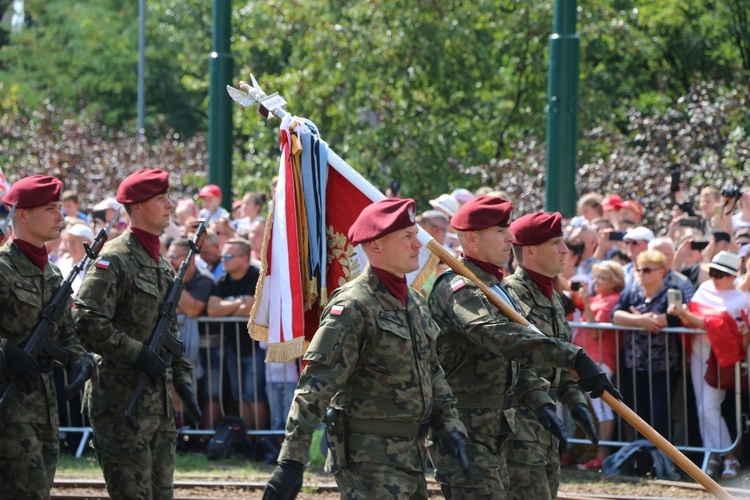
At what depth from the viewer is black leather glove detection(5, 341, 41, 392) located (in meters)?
6.81

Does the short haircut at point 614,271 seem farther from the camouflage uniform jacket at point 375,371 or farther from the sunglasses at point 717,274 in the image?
the camouflage uniform jacket at point 375,371

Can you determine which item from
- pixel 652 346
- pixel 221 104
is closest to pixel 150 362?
pixel 652 346

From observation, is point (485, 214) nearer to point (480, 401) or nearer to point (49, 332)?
point (480, 401)

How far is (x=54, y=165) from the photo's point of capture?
2288 cm

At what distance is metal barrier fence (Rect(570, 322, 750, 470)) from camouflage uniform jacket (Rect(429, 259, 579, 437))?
371cm

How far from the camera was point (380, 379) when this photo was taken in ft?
18.8

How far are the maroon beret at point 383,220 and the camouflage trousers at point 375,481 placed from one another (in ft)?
3.26

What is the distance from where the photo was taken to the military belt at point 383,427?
5.69 m

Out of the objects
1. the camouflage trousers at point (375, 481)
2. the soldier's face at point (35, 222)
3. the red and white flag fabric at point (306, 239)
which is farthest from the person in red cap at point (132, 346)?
the camouflage trousers at point (375, 481)

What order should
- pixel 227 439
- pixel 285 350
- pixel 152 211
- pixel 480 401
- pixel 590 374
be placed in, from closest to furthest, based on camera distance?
1. pixel 590 374
2. pixel 480 401
3. pixel 285 350
4. pixel 152 211
5. pixel 227 439

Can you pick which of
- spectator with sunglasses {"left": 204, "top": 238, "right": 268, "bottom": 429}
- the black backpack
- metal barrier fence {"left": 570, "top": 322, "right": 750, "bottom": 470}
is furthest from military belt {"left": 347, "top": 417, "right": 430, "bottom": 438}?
spectator with sunglasses {"left": 204, "top": 238, "right": 268, "bottom": 429}

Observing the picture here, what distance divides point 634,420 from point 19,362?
10.3ft

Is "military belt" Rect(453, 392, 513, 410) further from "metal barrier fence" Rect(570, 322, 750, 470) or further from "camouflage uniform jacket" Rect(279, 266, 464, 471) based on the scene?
"metal barrier fence" Rect(570, 322, 750, 470)

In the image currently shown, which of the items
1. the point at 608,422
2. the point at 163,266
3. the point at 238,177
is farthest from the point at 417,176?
the point at 163,266
